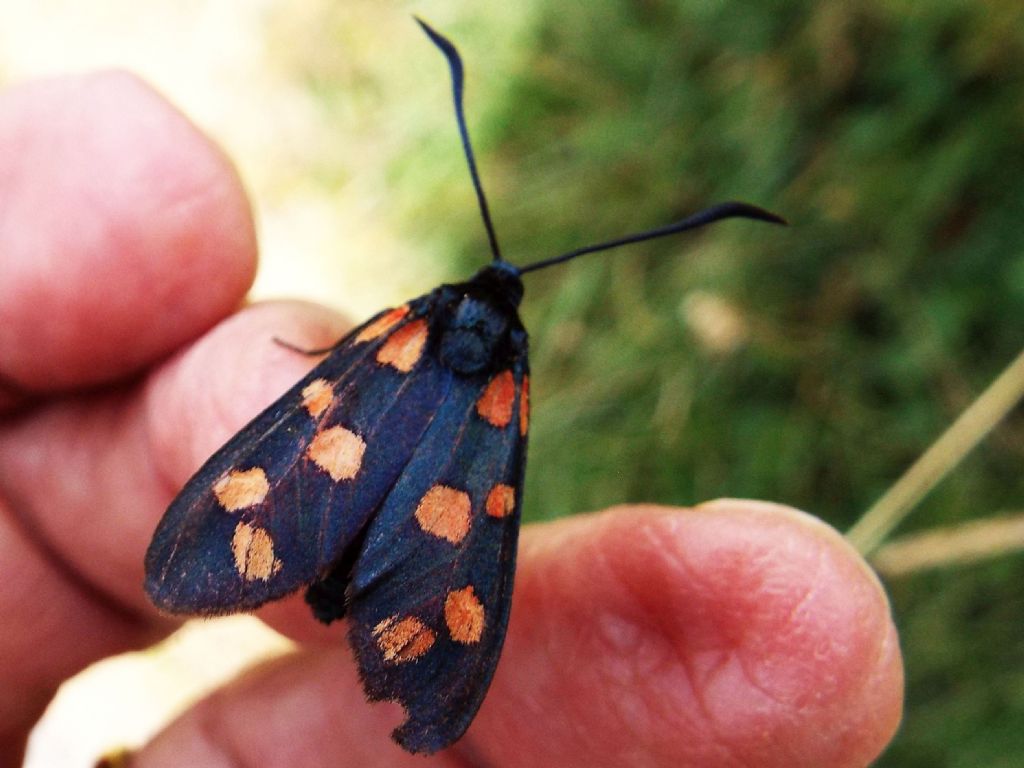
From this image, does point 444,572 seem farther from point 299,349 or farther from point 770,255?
point 770,255

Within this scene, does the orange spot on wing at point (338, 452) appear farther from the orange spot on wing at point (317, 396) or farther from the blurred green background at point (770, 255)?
the blurred green background at point (770, 255)

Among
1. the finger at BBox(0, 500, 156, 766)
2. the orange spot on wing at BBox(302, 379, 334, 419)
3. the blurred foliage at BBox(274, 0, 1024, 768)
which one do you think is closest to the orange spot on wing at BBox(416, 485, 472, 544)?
the orange spot on wing at BBox(302, 379, 334, 419)

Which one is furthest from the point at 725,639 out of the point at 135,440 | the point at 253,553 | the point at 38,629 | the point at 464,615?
the point at 38,629

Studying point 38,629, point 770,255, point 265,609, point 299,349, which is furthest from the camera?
point 770,255

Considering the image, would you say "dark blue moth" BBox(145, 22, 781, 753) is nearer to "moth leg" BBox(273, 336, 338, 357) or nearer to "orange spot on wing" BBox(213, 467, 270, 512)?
"orange spot on wing" BBox(213, 467, 270, 512)

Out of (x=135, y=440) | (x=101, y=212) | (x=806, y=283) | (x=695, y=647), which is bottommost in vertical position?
(x=806, y=283)

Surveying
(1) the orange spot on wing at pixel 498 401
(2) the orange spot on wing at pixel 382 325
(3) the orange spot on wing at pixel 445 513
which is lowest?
(3) the orange spot on wing at pixel 445 513

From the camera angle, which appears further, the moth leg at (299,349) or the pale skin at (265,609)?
the moth leg at (299,349)

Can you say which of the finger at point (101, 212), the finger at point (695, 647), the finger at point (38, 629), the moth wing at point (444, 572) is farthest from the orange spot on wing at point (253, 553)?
the finger at point (38, 629)
